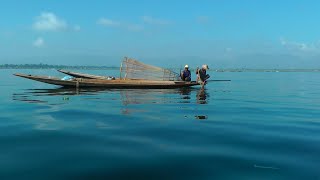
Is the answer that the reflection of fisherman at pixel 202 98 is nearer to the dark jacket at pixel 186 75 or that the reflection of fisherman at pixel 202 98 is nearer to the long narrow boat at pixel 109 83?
the long narrow boat at pixel 109 83

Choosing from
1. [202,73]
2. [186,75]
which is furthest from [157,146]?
[186,75]

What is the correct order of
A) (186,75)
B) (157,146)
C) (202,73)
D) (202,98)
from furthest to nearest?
1. (186,75)
2. (202,73)
3. (202,98)
4. (157,146)

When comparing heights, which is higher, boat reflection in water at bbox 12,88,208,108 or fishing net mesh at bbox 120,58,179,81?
fishing net mesh at bbox 120,58,179,81

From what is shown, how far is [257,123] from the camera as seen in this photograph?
1401 cm

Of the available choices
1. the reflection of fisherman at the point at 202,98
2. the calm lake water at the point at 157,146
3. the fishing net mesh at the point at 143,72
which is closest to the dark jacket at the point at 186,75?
the fishing net mesh at the point at 143,72

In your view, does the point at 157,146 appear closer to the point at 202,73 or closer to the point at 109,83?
the point at 109,83

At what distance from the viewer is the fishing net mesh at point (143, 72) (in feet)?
103

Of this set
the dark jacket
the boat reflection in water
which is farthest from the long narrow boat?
the dark jacket

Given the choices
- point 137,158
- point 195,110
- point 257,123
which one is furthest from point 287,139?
point 195,110

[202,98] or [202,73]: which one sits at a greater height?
[202,73]

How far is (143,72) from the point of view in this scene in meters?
32.1

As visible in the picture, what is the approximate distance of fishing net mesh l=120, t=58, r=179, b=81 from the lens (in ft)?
103

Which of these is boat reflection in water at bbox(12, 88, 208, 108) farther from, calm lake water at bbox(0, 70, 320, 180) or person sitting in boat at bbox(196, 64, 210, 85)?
calm lake water at bbox(0, 70, 320, 180)

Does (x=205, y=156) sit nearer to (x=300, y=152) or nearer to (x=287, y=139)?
(x=300, y=152)
